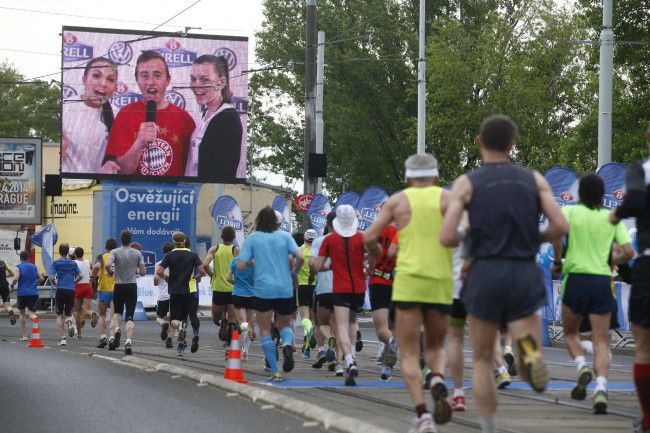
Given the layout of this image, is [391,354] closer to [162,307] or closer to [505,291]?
[505,291]

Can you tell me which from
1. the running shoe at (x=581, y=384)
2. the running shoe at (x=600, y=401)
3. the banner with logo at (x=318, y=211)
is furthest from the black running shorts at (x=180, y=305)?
the banner with logo at (x=318, y=211)

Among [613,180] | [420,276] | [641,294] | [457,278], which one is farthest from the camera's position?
[613,180]

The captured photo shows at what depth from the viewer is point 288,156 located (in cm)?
7456

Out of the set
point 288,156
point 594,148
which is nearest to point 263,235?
point 594,148

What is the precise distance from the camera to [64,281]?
2711 cm

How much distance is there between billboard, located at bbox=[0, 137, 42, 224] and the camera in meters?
50.7

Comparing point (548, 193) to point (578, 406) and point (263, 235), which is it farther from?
point (263, 235)

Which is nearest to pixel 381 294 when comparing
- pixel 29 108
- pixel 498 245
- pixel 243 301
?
pixel 243 301

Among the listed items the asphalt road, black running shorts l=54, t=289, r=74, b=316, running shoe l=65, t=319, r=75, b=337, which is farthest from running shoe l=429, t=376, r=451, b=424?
running shoe l=65, t=319, r=75, b=337

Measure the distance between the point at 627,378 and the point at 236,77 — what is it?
27.8 meters

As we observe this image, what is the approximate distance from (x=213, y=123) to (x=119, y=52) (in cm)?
328

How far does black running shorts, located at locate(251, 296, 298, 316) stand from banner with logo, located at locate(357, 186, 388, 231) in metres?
17.4

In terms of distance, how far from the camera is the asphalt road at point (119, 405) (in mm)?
11273

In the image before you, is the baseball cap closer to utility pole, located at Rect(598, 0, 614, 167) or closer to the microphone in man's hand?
utility pole, located at Rect(598, 0, 614, 167)
